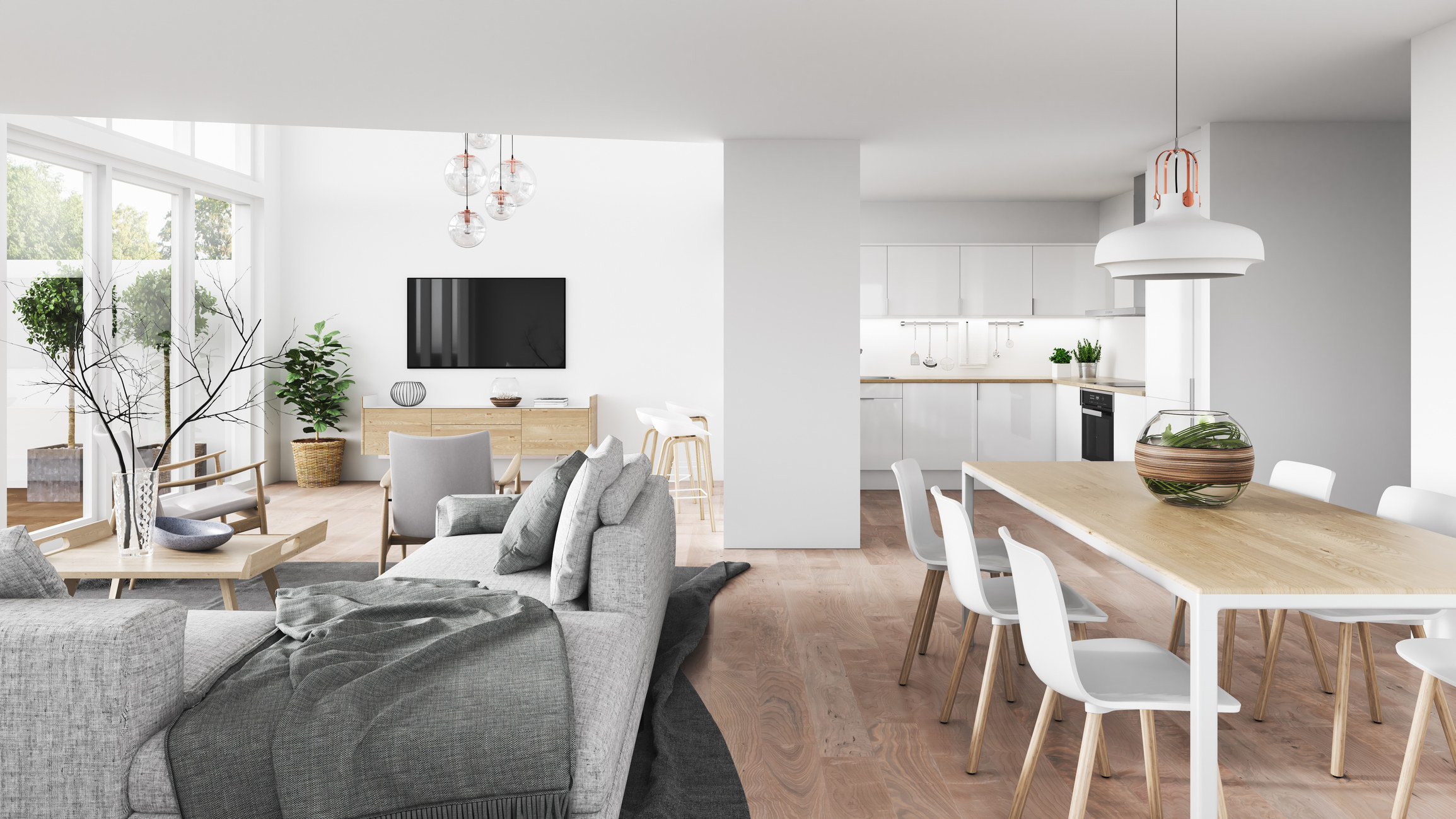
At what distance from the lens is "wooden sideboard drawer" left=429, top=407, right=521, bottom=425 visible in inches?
290

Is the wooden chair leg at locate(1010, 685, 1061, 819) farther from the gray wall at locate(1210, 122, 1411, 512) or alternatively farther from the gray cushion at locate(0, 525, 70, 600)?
the gray wall at locate(1210, 122, 1411, 512)

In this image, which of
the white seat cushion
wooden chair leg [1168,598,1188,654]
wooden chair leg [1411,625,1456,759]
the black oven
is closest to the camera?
wooden chair leg [1411,625,1456,759]

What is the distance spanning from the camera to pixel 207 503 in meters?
4.44

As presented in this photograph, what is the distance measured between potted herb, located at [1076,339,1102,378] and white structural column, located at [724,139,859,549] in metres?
3.12

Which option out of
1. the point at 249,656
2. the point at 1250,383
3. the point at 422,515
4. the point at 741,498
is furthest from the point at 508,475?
the point at 1250,383

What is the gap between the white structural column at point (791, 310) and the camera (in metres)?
5.13

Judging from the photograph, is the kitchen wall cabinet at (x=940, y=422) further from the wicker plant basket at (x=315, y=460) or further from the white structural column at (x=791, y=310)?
the wicker plant basket at (x=315, y=460)

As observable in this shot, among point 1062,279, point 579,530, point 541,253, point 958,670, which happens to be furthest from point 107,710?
point 1062,279

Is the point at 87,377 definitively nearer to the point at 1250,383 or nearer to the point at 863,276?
the point at 863,276

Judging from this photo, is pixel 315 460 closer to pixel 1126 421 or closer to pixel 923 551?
pixel 923 551

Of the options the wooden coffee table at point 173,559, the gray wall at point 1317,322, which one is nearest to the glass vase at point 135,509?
the wooden coffee table at point 173,559

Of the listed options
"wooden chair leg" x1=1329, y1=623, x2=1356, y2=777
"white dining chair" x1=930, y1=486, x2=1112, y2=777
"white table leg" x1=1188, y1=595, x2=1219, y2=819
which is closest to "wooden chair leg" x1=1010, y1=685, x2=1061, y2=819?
"white dining chair" x1=930, y1=486, x2=1112, y2=777

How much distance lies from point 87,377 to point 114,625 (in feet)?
15.4

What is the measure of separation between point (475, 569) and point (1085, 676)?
2.11 meters
